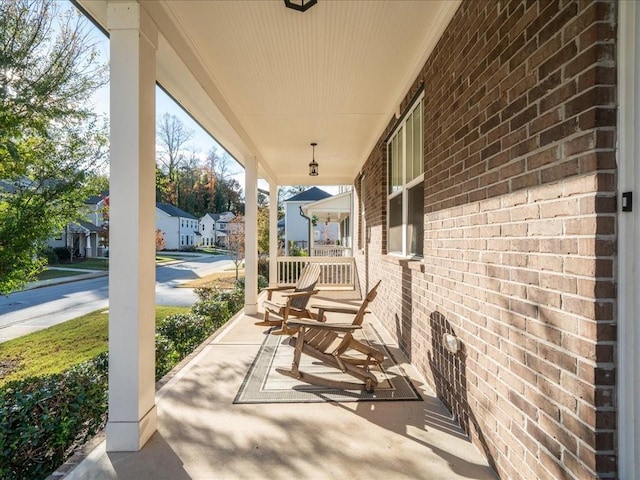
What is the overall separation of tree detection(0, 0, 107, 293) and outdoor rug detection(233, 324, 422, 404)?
12.3 ft

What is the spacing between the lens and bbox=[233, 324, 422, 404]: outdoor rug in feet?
9.86

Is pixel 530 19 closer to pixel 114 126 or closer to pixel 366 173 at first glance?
pixel 114 126

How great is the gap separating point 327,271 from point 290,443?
25.6ft

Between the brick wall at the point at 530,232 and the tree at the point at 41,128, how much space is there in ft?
16.8

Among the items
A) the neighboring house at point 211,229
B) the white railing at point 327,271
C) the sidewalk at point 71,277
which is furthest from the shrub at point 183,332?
the neighboring house at point 211,229

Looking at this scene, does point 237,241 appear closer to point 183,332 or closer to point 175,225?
point 183,332

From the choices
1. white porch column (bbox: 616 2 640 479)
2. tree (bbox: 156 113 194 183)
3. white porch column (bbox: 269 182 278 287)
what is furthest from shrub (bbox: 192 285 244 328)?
tree (bbox: 156 113 194 183)

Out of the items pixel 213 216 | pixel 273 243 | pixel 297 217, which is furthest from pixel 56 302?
pixel 213 216

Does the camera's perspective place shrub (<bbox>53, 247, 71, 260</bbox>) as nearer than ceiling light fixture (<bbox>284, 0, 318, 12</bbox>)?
No

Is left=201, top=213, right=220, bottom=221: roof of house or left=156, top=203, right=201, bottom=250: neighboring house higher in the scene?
left=201, top=213, right=220, bottom=221: roof of house

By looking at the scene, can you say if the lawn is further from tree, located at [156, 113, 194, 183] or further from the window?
tree, located at [156, 113, 194, 183]

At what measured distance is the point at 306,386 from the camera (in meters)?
3.25

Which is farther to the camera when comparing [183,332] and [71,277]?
[71,277]

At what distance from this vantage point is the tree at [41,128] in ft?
15.3
